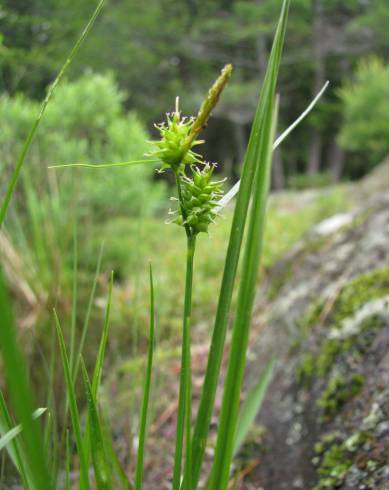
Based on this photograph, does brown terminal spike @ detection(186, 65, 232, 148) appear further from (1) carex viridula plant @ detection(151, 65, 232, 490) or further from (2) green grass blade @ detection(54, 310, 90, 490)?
(2) green grass blade @ detection(54, 310, 90, 490)

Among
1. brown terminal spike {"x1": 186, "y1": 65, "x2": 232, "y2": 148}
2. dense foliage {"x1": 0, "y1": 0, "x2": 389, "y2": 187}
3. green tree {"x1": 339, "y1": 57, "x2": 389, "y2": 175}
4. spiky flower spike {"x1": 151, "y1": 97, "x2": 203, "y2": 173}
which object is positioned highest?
dense foliage {"x1": 0, "y1": 0, "x2": 389, "y2": 187}

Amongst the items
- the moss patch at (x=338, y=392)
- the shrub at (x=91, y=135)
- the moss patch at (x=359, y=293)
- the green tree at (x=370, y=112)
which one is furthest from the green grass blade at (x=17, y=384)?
the green tree at (x=370, y=112)

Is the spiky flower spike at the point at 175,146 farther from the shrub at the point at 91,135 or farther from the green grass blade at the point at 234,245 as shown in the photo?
the shrub at the point at 91,135

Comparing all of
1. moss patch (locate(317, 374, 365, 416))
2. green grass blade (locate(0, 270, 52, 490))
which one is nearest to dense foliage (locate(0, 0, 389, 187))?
moss patch (locate(317, 374, 365, 416))

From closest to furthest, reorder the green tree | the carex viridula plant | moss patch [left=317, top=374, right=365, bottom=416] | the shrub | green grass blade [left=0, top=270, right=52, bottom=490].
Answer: green grass blade [left=0, top=270, right=52, bottom=490] < the carex viridula plant < moss patch [left=317, top=374, right=365, bottom=416] < the shrub < the green tree

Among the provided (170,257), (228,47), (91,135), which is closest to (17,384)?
(170,257)

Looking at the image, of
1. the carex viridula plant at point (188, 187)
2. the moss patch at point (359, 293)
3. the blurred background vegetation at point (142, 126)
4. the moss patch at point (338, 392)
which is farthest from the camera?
the blurred background vegetation at point (142, 126)

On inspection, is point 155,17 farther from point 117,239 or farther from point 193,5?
point 117,239

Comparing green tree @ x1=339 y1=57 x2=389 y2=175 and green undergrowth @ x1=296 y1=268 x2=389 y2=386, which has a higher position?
green tree @ x1=339 y1=57 x2=389 y2=175

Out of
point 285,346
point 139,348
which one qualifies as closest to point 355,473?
point 285,346
